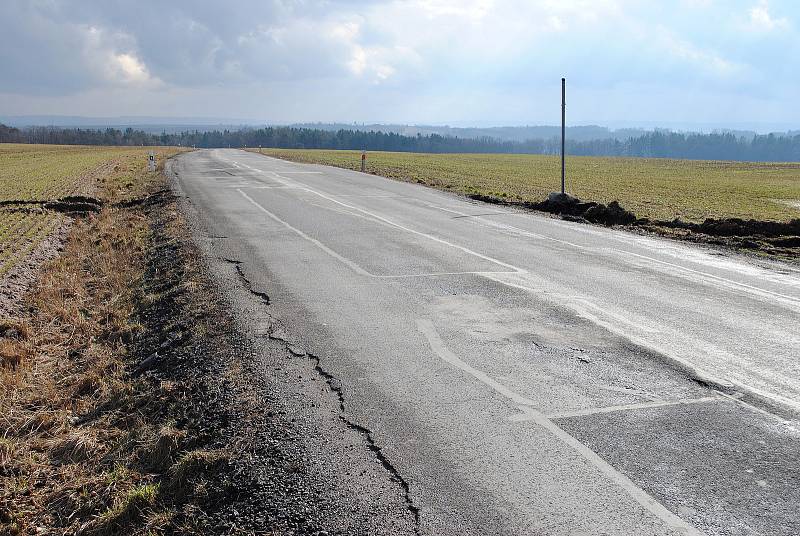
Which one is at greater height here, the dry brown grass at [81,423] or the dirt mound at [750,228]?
the dirt mound at [750,228]

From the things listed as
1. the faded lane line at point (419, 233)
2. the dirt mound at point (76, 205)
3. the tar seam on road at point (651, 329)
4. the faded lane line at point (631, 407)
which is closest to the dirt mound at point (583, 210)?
the tar seam on road at point (651, 329)

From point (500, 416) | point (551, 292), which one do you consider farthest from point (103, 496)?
point (551, 292)

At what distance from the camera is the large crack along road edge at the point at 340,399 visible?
3.90m

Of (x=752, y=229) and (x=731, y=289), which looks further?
(x=752, y=229)

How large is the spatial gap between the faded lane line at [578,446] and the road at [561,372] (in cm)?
2

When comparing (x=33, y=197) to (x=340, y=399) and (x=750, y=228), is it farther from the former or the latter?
(x=750, y=228)

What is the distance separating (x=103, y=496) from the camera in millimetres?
4535

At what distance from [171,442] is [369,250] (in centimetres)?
708

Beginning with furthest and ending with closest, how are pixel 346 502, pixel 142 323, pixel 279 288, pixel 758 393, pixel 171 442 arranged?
1. pixel 279 288
2. pixel 142 323
3. pixel 758 393
4. pixel 171 442
5. pixel 346 502

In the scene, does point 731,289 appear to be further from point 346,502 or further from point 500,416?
point 346,502

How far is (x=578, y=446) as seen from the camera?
14.6 ft

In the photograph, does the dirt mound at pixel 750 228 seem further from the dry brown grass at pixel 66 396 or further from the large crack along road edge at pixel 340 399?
the dry brown grass at pixel 66 396

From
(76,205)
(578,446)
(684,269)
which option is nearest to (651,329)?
(578,446)

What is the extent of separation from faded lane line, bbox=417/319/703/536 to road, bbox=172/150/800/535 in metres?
0.02
